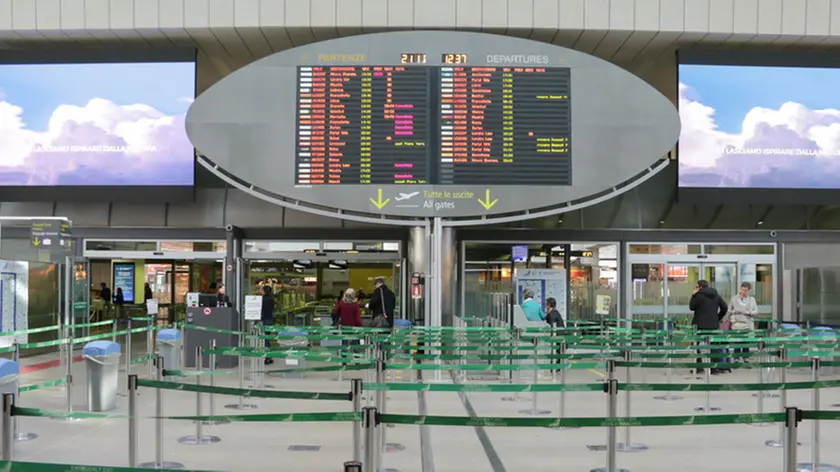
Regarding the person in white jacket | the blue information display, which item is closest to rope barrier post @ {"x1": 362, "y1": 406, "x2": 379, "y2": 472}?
the person in white jacket

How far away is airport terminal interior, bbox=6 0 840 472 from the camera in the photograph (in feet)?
44.4

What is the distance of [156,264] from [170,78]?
800 centimetres

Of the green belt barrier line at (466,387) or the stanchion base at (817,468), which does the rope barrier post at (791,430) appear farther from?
the stanchion base at (817,468)

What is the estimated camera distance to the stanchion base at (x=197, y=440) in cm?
820

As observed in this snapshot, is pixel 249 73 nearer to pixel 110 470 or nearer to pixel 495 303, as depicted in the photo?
pixel 495 303

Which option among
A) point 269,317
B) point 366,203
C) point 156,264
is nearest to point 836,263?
point 366,203

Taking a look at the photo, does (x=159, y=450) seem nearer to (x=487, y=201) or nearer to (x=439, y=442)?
(x=439, y=442)

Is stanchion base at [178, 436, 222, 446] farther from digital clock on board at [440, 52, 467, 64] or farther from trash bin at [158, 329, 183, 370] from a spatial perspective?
digital clock on board at [440, 52, 467, 64]

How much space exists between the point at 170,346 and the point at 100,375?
3.81 metres

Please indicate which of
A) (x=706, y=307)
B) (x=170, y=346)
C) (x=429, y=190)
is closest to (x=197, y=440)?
(x=170, y=346)

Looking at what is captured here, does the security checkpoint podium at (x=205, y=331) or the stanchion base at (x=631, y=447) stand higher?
the security checkpoint podium at (x=205, y=331)

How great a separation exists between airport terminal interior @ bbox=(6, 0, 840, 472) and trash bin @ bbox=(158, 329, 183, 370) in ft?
0.18

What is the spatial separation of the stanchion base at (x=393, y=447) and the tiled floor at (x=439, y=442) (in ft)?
0.28

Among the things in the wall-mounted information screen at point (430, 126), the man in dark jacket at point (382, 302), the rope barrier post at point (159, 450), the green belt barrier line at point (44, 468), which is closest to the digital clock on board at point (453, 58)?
the wall-mounted information screen at point (430, 126)
